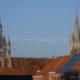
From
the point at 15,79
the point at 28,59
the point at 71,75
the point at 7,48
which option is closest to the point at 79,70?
the point at 71,75

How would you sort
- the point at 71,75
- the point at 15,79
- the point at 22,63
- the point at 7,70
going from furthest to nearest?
the point at 22,63
the point at 7,70
the point at 15,79
the point at 71,75

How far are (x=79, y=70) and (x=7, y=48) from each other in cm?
13500

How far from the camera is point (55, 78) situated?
226ft

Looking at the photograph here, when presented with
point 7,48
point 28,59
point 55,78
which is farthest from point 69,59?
point 7,48

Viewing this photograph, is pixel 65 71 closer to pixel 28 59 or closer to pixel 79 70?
pixel 79 70

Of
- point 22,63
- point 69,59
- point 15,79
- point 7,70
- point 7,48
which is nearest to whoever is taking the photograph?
point 69,59

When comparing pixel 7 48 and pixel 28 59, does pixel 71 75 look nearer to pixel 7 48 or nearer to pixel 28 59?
pixel 28 59

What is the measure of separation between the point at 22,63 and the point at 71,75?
121ft

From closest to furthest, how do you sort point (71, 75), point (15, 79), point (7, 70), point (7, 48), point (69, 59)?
point (71, 75) → point (69, 59) → point (15, 79) → point (7, 70) → point (7, 48)

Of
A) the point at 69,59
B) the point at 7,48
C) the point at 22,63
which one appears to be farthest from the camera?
the point at 7,48

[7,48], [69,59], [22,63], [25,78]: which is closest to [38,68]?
[22,63]

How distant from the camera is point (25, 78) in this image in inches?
3565

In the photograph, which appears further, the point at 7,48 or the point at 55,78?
the point at 7,48

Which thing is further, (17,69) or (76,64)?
(17,69)
